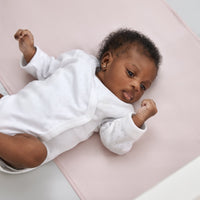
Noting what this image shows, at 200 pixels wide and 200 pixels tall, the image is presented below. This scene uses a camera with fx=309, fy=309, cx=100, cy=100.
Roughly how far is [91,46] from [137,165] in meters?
0.51

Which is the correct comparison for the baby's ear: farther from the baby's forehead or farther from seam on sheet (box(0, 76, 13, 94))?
seam on sheet (box(0, 76, 13, 94))

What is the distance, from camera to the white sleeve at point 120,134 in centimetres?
102

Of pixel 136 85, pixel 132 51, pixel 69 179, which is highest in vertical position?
pixel 132 51

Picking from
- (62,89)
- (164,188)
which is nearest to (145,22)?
(62,89)

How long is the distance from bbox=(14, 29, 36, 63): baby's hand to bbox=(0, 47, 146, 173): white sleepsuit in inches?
0.9

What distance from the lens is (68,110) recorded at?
1.02m

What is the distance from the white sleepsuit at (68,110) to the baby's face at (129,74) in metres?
0.03

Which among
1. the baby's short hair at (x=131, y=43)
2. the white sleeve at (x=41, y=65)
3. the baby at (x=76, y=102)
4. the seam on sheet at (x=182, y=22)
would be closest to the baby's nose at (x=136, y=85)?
the baby at (x=76, y=102)

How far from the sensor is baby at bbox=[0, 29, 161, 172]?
3.19 feet

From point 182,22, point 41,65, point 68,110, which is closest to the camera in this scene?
point 68,110

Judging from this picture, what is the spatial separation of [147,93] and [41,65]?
0.42 m

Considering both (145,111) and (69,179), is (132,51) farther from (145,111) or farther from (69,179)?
(69,179)

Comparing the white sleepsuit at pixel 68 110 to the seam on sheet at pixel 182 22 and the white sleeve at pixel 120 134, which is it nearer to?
the white sleeve at pixel 120 134

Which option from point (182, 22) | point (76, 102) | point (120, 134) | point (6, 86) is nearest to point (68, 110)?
point (76, 102)
